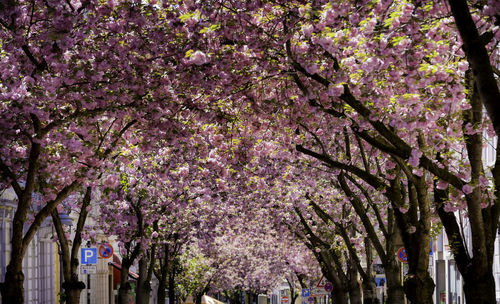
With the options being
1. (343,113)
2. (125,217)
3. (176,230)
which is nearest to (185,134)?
(343,113)

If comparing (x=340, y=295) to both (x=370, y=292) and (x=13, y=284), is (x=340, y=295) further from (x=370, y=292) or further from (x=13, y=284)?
(x=13, y=284)

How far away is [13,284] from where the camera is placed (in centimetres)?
1427

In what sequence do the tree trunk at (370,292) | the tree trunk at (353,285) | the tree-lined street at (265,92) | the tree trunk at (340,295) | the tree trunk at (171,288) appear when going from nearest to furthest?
the tree-lined street at (265,92), the tree trunk at (370,292), the tree trunk at (353,285), the tree trunk at (340,295), the tree trunk at (171,288)

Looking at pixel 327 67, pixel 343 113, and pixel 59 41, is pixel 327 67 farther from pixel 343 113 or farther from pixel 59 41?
pixel 59 41

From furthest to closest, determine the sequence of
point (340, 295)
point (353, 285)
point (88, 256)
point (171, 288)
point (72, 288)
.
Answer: point (171, 288) → point (340, 295) → point (353, 285) → point (88, 256) → point (72, 288)

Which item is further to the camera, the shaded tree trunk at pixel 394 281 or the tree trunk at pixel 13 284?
the shaded tree trunk at pixel 394 281

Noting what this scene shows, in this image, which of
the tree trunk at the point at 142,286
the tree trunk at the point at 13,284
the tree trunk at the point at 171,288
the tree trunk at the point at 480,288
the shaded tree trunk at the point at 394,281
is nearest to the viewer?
the tree trunk at the point at 480,288

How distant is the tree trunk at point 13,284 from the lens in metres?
14.2

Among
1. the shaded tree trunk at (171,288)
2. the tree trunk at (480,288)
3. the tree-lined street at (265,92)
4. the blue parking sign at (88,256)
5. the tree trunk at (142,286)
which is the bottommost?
the shaded tree trunk at (171,288)

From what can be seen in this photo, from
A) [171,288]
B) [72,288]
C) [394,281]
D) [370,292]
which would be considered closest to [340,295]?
[370,292]

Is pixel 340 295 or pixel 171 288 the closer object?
pixel 340 295

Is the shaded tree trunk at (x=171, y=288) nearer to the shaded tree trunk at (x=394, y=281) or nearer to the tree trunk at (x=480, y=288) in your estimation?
the shaded tree trunk at (x=394, y=281)

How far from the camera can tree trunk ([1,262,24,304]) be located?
14242mm

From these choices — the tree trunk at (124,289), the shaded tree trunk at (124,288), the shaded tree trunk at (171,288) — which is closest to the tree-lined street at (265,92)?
the shaded tree trunk at (124,288)
